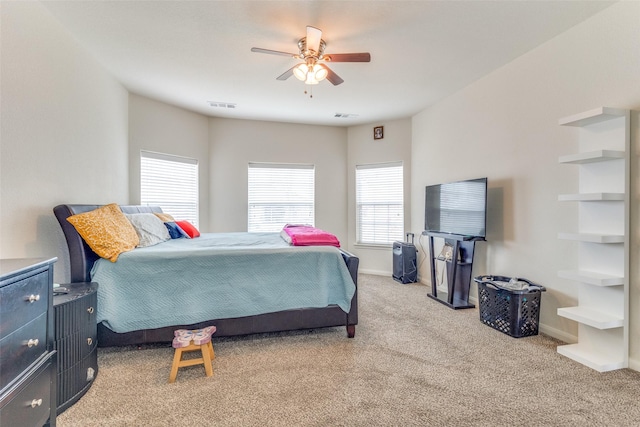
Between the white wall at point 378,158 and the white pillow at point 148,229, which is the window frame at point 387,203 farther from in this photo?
the white pillow at point 148,229

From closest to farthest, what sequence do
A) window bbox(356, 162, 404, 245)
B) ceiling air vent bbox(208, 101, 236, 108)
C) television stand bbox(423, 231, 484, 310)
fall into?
television stand bbox(423, 231, 484, 310), ceiling air vent bbox(208, 101, 236, 108), window bbox(356, 162, 404, 245)

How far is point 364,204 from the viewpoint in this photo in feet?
17.0

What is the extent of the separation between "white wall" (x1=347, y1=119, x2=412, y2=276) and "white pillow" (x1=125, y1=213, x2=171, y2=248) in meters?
3.15

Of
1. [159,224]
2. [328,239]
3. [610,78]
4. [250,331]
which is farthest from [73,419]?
[610,78]

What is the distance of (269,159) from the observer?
16.3 feet

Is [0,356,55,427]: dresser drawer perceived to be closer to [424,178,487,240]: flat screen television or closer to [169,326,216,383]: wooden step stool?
[169,326,216,383]: wooden step stool

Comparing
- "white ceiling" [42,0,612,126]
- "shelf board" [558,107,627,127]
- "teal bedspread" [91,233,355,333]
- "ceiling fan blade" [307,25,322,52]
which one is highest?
"white ceiling" [42,0,612,126]

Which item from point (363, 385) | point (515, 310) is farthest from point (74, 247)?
point (515, 310)

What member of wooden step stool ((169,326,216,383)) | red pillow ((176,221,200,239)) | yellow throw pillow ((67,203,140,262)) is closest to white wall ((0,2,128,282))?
yellow throw pillow ((67,203,140,262))

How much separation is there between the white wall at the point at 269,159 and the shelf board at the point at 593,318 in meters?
3.45

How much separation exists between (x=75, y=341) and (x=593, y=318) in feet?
11.1

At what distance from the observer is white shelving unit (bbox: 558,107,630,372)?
2025mm

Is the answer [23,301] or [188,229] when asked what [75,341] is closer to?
[23,301]

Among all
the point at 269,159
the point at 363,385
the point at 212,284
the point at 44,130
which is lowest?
the point at 363,385
